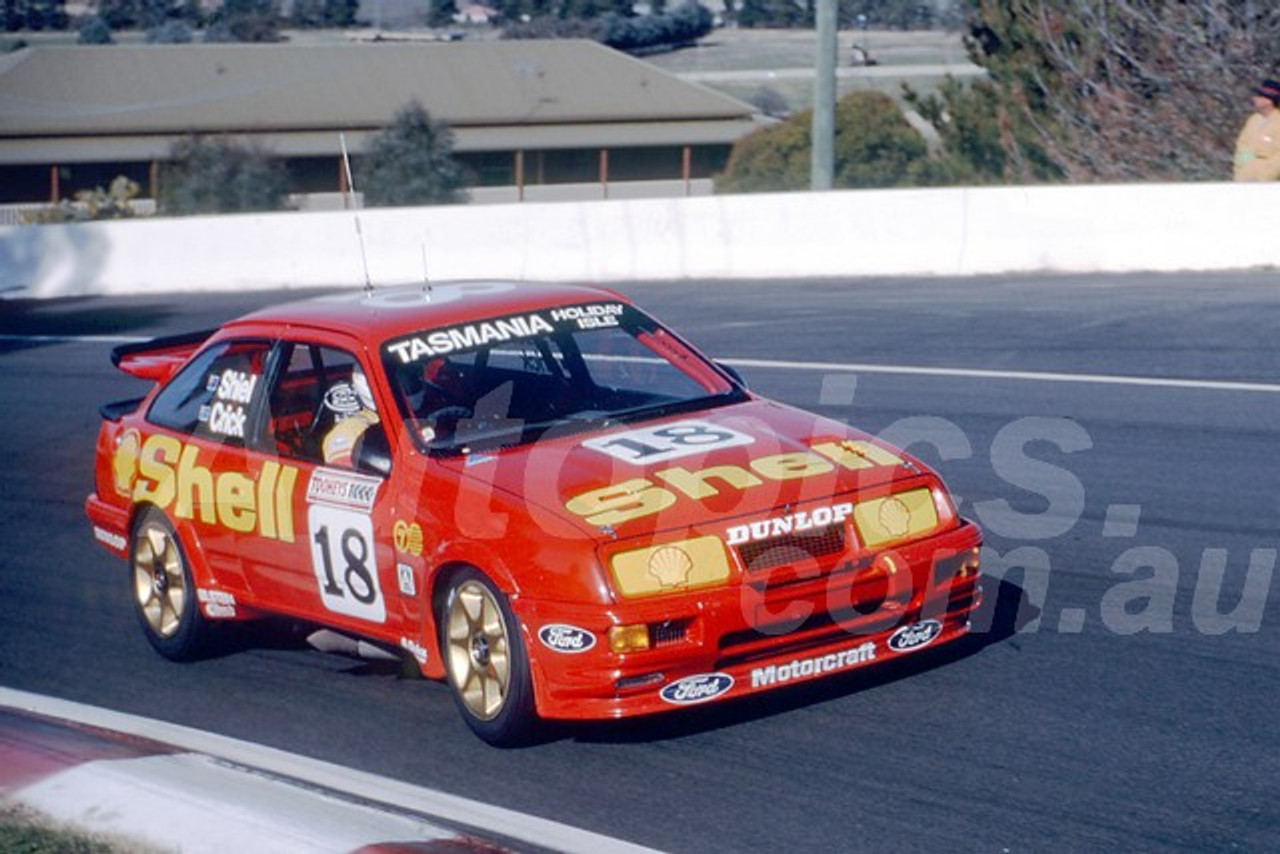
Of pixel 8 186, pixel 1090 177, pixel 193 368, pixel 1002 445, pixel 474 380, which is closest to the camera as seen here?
pixel 474 380

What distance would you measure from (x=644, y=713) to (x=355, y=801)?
3.12 ft

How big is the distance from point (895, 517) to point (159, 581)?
3401 millimetres

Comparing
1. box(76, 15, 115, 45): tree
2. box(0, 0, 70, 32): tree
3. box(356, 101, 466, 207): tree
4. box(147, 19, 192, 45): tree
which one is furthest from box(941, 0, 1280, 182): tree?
box(0, 0, 70, 32): tree

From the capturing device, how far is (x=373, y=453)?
6781mm

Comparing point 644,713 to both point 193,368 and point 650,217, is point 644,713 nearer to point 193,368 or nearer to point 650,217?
point 193,368

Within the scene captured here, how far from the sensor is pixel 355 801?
5.65 meters

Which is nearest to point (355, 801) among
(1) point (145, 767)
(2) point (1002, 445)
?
(1) point (145, 767)

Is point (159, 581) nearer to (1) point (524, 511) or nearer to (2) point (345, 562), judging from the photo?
(2) point (345, 562)

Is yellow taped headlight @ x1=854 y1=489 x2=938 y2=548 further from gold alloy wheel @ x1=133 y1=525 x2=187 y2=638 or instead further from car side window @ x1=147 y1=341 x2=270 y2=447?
gold alloy wheel @ x1=133 y1=525 x2=187 y2=638

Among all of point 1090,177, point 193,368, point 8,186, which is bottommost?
point 8,186

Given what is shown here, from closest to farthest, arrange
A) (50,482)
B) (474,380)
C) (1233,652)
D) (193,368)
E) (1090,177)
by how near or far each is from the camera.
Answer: (1233,652)
(474,380)
(193,368)
(50,482)
(1090,177)

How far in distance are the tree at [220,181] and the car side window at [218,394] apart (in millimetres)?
36502

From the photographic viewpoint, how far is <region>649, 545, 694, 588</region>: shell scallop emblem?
585 centimetres

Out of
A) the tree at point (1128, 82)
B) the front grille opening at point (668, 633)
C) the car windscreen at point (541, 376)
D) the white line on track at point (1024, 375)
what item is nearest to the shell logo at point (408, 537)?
the car windscreen at point (541, 376)
